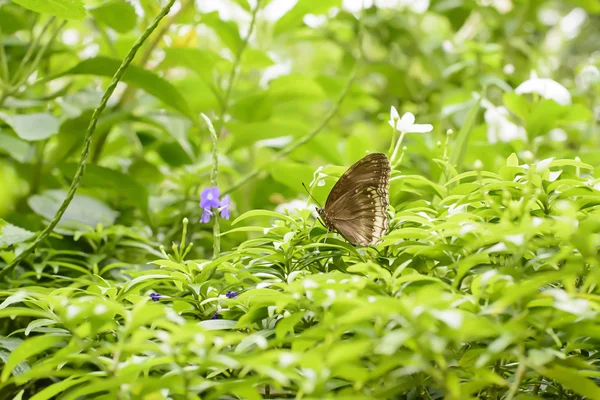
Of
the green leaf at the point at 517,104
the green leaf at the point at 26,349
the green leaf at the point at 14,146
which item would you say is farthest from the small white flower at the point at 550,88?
the green leaf at the point at 14,146

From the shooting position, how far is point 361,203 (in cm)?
81

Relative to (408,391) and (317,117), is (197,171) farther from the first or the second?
(317,117)

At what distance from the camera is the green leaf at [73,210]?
1.10m

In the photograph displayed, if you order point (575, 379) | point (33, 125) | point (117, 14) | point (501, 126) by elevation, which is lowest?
point (575, 379)

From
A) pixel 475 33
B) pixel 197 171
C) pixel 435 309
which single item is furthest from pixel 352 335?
pixel 475 33

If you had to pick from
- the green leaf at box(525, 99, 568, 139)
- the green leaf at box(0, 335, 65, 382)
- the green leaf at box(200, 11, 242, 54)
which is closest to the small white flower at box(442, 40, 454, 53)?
the green leaf at box(525, 99, 568, 139)

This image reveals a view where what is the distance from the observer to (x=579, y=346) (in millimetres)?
562

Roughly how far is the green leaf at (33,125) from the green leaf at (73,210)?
0.43 ft

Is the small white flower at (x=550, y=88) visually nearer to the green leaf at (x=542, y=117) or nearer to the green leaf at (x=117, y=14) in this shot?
the green leaf at (x=542, y=117)

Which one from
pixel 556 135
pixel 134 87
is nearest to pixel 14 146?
pixel 134 87

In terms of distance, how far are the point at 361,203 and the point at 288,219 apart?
0.13 m

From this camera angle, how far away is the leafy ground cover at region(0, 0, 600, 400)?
1.63 ft

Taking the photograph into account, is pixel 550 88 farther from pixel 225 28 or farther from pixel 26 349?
pixel 26 349

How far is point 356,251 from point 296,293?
198 millimetres
